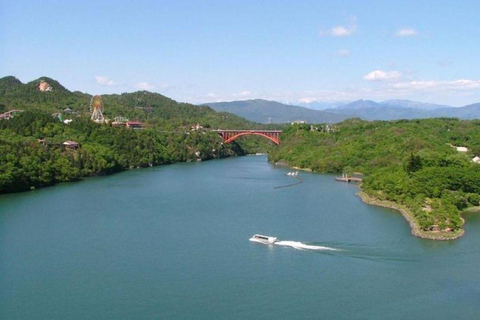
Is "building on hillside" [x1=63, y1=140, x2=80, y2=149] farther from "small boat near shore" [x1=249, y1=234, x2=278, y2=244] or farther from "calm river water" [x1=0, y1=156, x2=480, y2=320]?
"small boat near shore" [x1=249, y1=234, x2=278, y2=244]

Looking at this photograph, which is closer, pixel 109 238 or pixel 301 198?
pixel 109 238

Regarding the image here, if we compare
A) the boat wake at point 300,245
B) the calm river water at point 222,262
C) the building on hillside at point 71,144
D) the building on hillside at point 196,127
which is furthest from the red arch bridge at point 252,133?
the boat wake at point 300,245

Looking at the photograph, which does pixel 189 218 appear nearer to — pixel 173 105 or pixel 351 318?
pixel 351 318

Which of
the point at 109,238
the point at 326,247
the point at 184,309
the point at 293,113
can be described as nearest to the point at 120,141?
the point at 109,238

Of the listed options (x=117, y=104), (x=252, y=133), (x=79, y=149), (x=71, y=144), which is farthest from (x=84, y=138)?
(x=117, y=104)

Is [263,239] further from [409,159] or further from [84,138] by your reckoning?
[84,138]

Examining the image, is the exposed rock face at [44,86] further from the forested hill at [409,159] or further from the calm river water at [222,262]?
the calm river water at [222,262]
